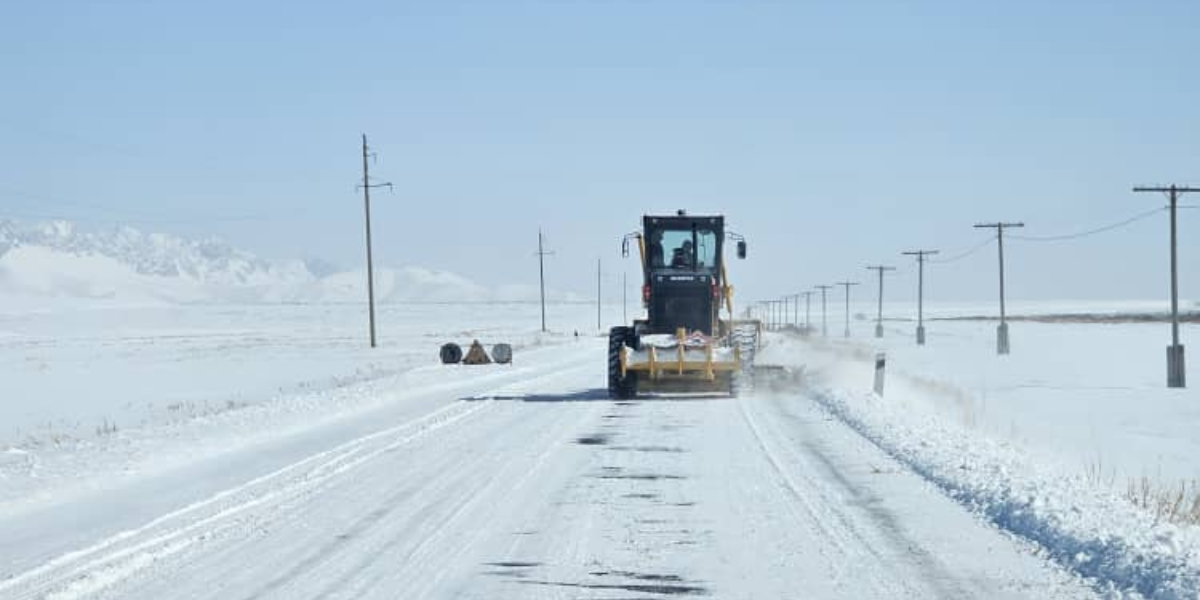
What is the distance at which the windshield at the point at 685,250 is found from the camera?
2877cm

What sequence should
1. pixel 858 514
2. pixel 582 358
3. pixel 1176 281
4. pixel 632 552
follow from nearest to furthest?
pixel 632 552, pixel 858 514, pixel 1176 281, pixel 582 358

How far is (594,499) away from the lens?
12719 millimetres

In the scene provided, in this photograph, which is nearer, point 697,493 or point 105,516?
point 105,516

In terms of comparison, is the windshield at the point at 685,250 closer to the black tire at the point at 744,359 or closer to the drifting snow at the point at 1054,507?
the black tire at the point at 744,359

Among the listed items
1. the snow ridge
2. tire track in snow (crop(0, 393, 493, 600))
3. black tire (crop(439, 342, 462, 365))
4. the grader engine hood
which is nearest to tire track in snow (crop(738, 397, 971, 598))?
the snow ridge

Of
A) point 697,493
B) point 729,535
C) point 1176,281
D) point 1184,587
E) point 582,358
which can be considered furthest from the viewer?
point 582,358

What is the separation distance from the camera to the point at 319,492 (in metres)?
13.2

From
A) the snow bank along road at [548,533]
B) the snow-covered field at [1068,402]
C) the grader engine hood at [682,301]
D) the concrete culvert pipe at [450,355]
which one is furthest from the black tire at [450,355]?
the snow bank along road at [548,533]

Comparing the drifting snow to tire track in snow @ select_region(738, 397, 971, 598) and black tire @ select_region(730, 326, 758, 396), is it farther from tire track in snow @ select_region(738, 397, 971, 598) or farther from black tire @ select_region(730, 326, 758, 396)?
black tire @ select_region(730, 326, 758, 396)

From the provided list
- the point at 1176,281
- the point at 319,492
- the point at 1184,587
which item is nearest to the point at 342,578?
the point at 319,492

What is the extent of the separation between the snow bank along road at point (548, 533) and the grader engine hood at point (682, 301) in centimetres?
1042

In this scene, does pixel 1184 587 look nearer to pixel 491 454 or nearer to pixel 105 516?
pixel 105 516

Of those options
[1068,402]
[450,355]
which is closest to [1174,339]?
[1068,402]

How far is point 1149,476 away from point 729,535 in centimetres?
799
